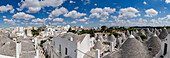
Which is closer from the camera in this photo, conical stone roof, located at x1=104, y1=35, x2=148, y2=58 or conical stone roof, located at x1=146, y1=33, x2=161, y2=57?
conical stone roof, located at x1=104, y1=35, x2=148, y2=58

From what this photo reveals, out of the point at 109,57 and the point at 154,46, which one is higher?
the point at 154,46

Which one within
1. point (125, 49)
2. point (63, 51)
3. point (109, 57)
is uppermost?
point (125, 49)

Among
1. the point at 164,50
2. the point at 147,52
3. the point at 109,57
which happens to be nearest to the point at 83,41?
the point at 109,57

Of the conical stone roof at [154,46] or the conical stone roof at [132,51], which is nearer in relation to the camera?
the conical stone roof at [132,51]

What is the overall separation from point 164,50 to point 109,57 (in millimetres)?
4229

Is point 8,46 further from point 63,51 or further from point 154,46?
point 154,46

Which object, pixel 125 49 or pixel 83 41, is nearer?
pixel 125 49

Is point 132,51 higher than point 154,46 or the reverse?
the reverse

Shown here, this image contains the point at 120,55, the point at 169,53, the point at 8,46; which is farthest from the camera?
the point at 8,46

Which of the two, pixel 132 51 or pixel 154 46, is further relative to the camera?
pixel 154 46

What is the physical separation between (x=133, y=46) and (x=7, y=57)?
10.5 m

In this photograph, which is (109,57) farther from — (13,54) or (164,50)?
(13,54)

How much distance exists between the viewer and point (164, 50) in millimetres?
7426

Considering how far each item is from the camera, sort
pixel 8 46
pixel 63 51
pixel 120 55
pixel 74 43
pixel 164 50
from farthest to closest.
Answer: pixel 63 51 < pixel 74 43 < pixel 8 46 < pixel 120 55 < pixel 164 50
